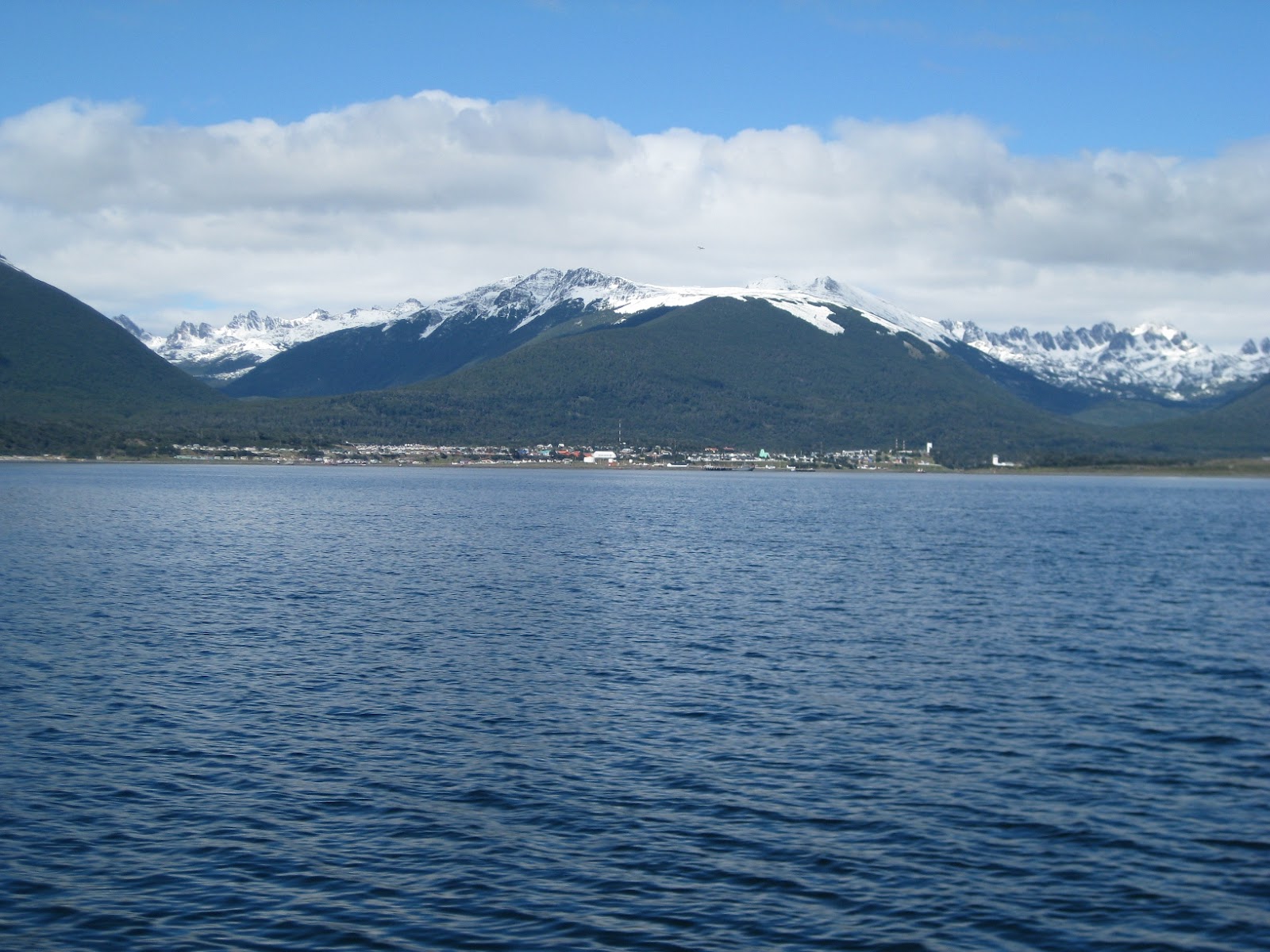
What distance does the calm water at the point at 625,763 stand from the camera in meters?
19.5

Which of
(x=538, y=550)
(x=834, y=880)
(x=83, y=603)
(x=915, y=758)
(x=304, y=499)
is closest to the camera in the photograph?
(x=834, y=880)

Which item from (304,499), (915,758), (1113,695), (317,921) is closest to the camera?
(317,921)

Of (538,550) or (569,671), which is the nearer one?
(569,671)

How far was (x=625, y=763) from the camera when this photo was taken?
27.8 meters

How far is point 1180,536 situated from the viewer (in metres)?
102

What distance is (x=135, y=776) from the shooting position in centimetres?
2598

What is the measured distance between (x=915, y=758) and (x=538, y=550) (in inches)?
2091

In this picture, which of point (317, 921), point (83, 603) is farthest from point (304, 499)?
point (317, 921)

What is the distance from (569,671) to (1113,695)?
1677 cm

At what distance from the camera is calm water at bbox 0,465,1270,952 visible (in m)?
19.5

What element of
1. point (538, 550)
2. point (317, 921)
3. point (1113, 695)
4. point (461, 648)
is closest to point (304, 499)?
point (538, 550)

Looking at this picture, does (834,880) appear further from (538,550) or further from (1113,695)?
(538,550)

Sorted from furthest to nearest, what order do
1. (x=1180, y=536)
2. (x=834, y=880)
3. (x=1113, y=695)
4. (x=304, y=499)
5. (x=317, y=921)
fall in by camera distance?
(x=304, y=499)
(x=1180, y=536)
(x=1113, y=695)
(x=834, y=880)
(x=317, y=921)

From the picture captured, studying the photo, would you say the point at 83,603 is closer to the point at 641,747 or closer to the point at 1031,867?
the point at 641,747
